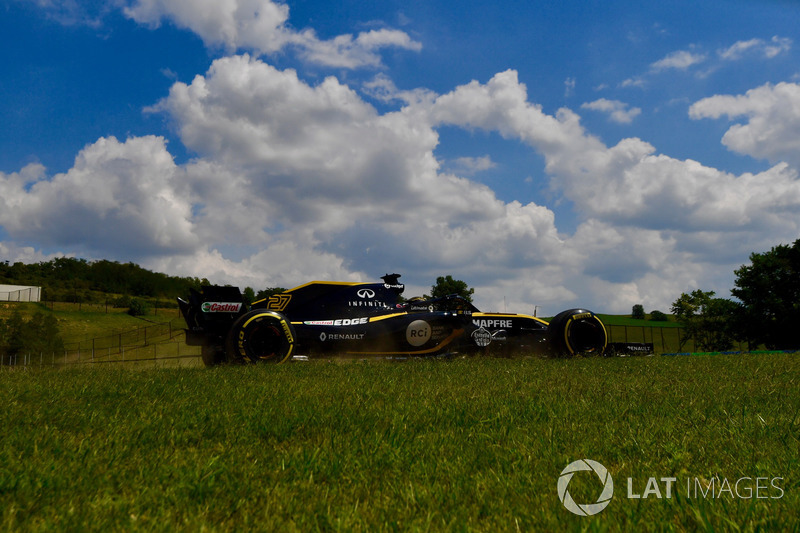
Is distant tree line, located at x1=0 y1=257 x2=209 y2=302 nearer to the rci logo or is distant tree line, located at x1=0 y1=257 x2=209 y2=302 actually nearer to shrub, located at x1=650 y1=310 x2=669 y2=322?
shrub, located at x1=650 y1=310 x2=669 y2=322

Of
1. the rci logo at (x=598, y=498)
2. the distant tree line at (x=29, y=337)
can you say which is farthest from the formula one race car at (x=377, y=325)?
the distant tree line at (x=29, y=337)

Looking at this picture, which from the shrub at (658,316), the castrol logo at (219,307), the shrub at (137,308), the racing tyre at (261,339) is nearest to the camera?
the racing tyre at (261,339)

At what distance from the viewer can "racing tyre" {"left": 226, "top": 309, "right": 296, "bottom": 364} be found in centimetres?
1123

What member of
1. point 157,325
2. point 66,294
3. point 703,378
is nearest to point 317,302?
point 703,378

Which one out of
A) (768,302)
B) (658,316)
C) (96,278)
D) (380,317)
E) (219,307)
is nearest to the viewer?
(219,307)

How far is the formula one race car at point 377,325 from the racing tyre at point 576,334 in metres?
0.02

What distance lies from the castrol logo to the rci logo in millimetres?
10259

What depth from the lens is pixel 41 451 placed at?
4.10 metres

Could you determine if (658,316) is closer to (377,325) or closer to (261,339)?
(377,325)

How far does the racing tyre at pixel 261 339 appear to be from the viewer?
11227 millimetres

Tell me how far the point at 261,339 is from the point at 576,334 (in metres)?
7.39

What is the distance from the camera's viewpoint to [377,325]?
13.1 m

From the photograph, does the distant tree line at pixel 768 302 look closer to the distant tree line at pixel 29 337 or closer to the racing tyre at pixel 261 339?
the racing tyre at pixel 261 339

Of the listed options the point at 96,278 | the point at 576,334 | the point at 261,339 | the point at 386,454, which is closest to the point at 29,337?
the point at 261,339
